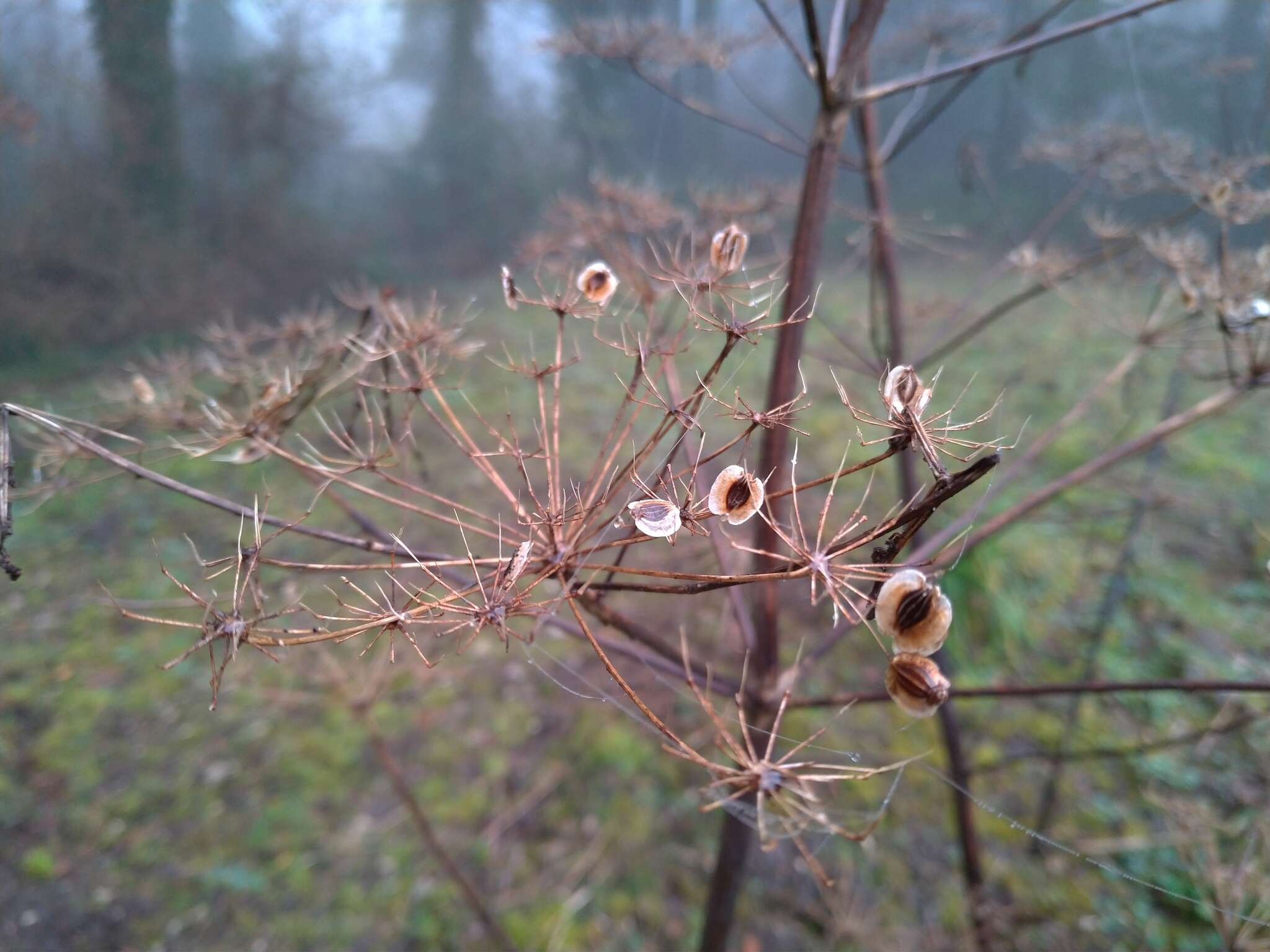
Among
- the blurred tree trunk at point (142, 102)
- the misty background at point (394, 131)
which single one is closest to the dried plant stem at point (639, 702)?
the misty background at point (394, 131)

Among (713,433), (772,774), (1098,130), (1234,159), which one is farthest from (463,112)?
(772,774)

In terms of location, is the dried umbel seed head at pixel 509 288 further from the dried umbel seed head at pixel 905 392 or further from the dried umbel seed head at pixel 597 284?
the dried umbel seed head at pixel 905 392

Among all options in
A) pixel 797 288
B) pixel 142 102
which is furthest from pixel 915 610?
pixel 142 102

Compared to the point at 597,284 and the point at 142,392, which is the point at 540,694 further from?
the point at 597,284

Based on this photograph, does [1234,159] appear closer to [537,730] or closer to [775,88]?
[537,730]

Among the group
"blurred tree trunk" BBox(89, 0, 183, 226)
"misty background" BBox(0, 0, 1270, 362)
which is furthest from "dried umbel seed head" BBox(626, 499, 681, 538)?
"blurred tree trunk" BBox(89, 0, 183, 226)

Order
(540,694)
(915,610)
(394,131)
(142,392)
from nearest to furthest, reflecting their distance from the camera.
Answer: (915,610) < (142,392) < (540,694) < (394,131)
